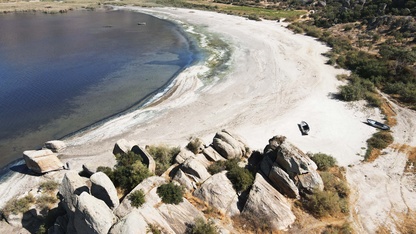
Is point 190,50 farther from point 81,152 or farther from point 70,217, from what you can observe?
point 70,217

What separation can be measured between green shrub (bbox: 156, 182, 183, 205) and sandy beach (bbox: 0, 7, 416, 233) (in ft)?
42.1

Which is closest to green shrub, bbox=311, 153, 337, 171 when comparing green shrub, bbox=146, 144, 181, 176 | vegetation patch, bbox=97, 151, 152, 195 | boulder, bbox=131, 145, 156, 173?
green shrub, bbox=146, 144, 181, 176

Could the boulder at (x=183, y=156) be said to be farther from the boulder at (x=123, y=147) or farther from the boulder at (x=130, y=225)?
the boulder at (x=130, y=225)

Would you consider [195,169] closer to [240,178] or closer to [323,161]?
[240,178]

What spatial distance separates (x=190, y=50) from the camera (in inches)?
3041

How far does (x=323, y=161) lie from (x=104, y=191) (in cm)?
2268

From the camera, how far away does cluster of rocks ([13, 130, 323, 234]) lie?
19.3 meters

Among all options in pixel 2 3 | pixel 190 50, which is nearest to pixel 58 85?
pixel 190 50

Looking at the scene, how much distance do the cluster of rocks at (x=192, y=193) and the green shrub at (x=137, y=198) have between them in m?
0.30

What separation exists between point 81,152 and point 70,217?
15.7 m

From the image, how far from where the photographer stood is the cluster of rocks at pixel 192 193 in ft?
63.4

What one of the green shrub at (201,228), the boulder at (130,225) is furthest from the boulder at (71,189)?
the green shrub at (201,228)

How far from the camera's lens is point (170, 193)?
22.6 m

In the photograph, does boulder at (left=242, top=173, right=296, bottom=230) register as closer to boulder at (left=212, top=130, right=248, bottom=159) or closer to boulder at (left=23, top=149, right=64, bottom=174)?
boulder at (left=212, top=130, right=248, bottom=159)
